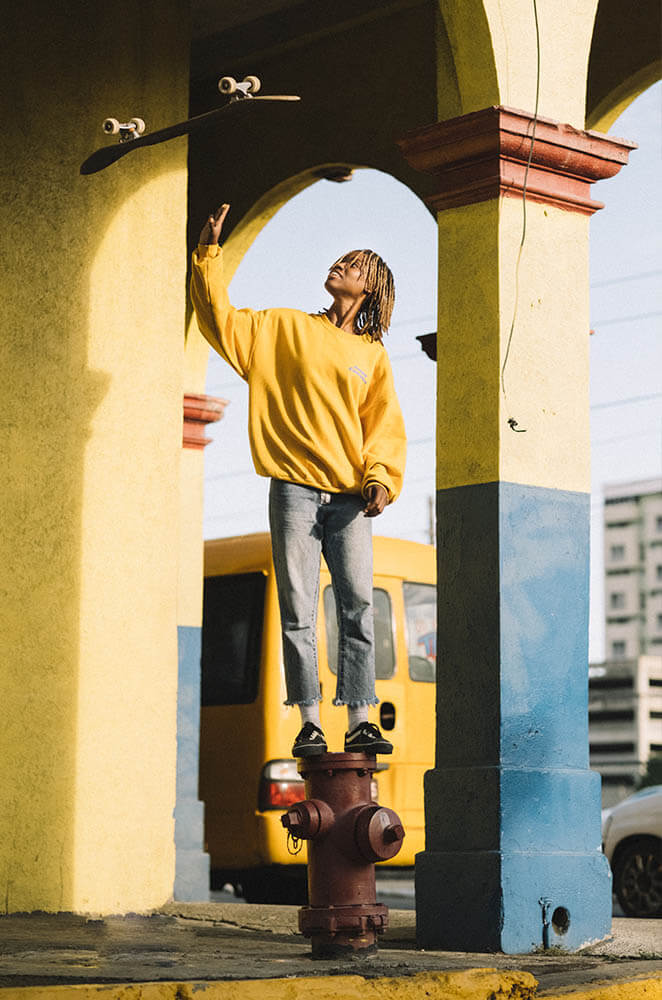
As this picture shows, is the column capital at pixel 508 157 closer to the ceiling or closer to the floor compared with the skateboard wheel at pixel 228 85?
closer to the floor

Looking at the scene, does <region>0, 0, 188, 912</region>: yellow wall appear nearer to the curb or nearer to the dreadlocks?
the dreadlocks

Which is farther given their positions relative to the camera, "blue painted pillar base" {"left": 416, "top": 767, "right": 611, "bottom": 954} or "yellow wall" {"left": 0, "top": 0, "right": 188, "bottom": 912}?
"yellow wall" {"left": 0, "top": 0, "right": 188, "bottom": 912}

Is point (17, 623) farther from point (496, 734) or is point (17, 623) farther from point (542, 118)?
point (542, 118)

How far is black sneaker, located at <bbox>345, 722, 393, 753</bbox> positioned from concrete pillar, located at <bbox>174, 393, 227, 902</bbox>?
474 cm

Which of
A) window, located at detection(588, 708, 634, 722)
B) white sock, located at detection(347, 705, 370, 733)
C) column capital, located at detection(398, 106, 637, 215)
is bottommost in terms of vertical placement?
white sock, located at detection(347, 705, 370, 733)

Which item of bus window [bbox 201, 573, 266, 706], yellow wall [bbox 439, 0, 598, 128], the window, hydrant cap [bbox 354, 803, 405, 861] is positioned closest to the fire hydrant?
hydrant cap [bbox 354, 803, 405, 861]

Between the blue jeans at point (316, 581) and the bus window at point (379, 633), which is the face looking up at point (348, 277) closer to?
the blue jeans at point (316, 581)

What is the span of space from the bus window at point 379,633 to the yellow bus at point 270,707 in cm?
1

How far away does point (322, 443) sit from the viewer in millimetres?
5852

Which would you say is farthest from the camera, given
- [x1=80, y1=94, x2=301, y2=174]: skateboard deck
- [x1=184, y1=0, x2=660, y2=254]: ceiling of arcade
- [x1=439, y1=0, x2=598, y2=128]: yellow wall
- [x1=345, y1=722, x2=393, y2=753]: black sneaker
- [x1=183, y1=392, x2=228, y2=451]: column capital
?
[x1=183, y1=392, x2=228, y2=451]: column capital

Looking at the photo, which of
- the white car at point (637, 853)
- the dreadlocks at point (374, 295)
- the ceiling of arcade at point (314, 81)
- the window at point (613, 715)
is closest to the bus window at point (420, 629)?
the white car at point (637, 853)

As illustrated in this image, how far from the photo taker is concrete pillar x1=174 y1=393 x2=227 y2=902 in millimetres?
10234

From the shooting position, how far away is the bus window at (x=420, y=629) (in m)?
13.6

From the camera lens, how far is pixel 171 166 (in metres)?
8.77
